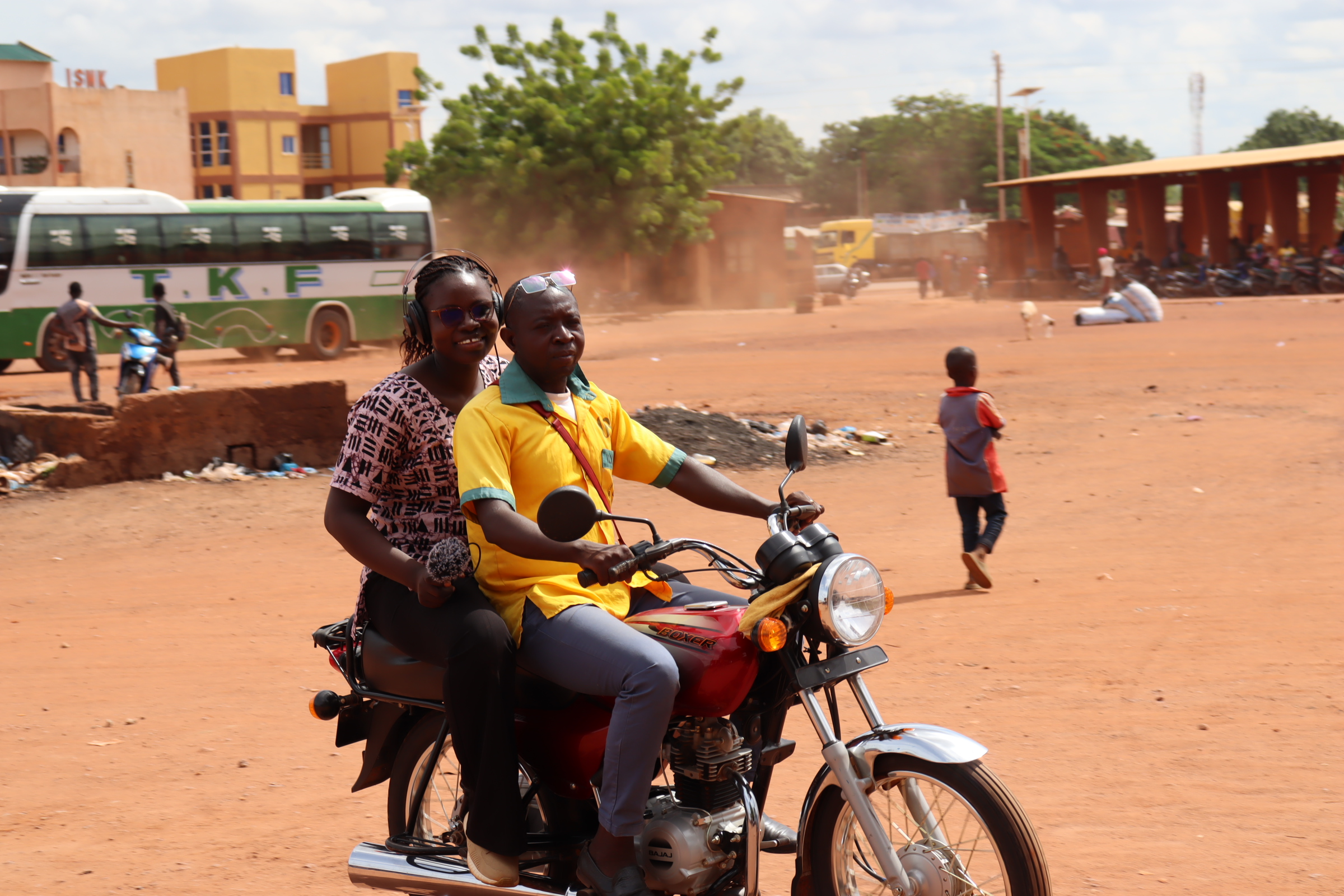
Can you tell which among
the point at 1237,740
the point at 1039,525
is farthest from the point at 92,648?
the point at 1039,525

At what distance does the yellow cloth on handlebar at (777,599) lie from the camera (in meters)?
2.69

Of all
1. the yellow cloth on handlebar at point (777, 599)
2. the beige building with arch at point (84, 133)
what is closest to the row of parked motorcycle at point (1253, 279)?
the beige building with arch at point (84, 133)

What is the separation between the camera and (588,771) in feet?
9.77

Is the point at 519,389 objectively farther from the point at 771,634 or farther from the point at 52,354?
the point at 52,354

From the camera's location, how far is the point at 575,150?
3812cm

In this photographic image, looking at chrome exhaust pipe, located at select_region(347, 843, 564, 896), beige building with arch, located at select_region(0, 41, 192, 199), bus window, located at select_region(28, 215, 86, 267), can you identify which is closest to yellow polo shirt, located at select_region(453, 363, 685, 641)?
chrome exhaust pipe, located at select_region(347, 843, 564, 896)

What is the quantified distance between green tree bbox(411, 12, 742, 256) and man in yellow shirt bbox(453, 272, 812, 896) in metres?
35.1

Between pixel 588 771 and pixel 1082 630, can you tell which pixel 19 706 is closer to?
pixel 588 771

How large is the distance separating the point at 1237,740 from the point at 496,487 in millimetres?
3119

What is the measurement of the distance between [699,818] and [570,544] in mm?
697

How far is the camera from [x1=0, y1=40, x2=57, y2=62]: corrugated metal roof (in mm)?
44688

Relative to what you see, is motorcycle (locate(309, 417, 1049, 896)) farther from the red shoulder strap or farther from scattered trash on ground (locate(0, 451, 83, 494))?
scattered trash on ground (locate(0, 451, 83, 494))

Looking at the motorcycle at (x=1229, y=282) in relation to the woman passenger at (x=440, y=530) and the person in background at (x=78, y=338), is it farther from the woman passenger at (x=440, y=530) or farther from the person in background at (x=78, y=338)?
the woman passenger at (x=440, y=530)

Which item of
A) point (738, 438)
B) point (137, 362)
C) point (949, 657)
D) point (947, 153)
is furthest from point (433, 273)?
point (947, 153)
